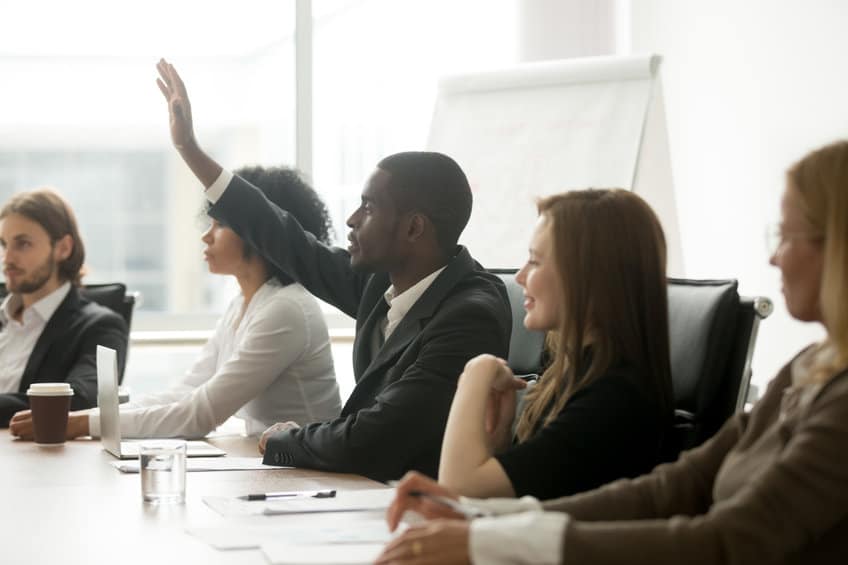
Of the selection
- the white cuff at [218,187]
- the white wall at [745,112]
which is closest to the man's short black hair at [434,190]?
the white cuff at [218,187]

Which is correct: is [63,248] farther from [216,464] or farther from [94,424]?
[216,464]

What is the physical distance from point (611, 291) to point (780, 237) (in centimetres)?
42

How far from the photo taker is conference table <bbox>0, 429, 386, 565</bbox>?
146 cm

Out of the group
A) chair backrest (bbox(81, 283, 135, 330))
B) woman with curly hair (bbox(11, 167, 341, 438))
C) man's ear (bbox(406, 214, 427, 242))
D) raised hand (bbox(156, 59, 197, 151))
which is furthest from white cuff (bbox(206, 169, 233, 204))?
chair backrest (bbox(81, 283, 135, 330))

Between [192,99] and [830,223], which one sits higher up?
[192,99]

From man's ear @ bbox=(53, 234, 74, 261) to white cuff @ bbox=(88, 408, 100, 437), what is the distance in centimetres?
100

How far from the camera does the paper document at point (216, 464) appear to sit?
7.10ft

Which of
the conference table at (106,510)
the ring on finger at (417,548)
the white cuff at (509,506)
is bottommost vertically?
the conference table at (106,510)

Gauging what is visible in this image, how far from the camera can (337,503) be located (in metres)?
1.74

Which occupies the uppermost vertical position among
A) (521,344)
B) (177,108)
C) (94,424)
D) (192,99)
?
(192,99)

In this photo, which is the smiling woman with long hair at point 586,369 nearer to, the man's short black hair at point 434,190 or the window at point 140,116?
the man's short black hair at point 434,190

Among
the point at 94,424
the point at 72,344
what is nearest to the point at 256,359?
the point at 94,424

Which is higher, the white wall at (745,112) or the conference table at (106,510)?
the white wall at (745,112)

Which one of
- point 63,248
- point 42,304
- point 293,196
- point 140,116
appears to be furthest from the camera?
point 140,116
